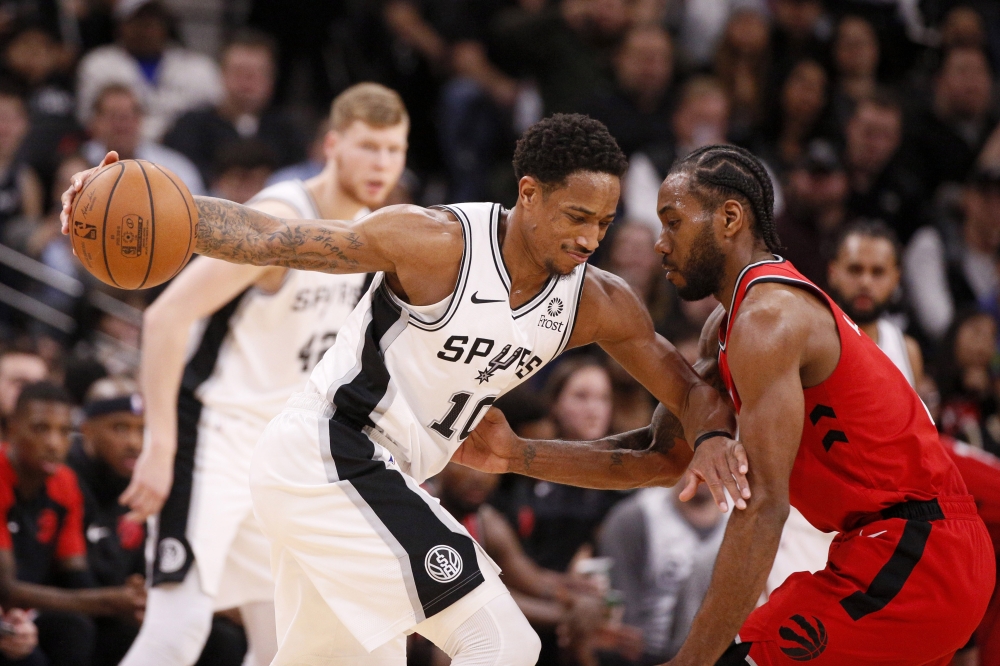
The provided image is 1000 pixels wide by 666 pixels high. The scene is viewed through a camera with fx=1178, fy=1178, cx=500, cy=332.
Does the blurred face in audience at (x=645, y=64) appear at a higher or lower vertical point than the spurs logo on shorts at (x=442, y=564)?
higher

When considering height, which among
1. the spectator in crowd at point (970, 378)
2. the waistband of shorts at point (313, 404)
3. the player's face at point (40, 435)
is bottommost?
the spectator in crowd at point (970, 378)

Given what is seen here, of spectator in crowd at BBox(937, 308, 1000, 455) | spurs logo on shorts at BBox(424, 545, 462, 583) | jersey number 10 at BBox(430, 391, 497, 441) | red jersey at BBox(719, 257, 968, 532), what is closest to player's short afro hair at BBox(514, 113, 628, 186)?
red jersey at BBox(719, 257, 968, 532)

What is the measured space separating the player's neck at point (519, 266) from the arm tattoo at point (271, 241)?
0.55 meters

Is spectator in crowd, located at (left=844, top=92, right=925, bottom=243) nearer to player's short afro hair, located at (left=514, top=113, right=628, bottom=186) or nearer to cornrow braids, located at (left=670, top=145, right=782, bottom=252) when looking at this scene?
cornrow braids, located at (left=670, top=145, right=782, bottom=252)

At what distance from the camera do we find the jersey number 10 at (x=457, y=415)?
4227 millimetres

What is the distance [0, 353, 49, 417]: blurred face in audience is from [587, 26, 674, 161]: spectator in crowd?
511 centimetres

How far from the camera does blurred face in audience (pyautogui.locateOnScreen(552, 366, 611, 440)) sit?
308 inches

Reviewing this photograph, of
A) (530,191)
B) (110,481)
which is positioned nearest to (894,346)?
(530,191)

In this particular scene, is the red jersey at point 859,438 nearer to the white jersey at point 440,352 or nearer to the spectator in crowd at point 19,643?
the white jersey at point 440,352

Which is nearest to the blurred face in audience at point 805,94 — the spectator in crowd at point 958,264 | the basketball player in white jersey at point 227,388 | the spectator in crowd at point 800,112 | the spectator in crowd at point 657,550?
the spectator in crowd at point 800,112

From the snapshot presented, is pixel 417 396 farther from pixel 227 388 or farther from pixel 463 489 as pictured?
pixel 463 489

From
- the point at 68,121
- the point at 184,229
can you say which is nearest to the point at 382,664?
the point at 184,229

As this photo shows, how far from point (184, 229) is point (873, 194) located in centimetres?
828

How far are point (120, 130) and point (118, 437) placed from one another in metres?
3.57
